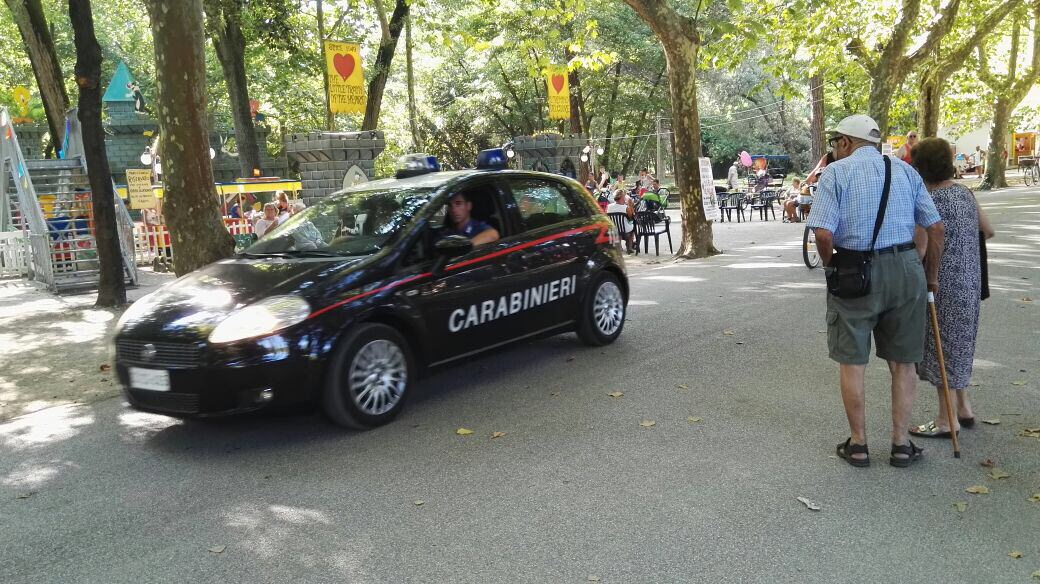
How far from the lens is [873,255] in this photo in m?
4.46

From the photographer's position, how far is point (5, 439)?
596 cm

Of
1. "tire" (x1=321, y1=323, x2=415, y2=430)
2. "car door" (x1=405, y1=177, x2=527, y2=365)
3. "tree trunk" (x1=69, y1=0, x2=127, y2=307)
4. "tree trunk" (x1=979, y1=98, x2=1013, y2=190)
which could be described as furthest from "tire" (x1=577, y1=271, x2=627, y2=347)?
"tree trunk" (x1=979, y1=98, x2=1013, y2=190)

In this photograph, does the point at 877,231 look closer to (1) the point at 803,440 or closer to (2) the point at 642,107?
(1) the point at 803,440

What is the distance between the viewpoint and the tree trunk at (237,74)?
2031 centimetres

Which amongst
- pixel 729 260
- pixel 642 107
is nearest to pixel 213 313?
pixel 729 260

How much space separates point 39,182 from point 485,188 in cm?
1466

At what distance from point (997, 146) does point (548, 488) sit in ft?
122

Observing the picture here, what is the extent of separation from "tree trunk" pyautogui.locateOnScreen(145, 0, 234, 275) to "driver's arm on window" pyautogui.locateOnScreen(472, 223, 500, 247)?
3750 mm

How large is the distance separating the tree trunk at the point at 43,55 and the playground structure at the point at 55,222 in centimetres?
88

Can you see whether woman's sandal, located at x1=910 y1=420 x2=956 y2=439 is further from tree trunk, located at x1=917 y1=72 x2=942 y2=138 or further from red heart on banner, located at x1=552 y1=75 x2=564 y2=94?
tree trunk, located at x1=917 y1=72 x2=942 y2=138

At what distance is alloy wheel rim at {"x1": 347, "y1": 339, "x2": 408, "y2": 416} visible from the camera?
548cm

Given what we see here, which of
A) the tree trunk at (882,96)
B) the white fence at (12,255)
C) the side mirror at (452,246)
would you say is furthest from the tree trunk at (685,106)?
the white fence at (12,255)

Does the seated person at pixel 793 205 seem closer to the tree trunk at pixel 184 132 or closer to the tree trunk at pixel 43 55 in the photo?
the tree trunk at pixel 184 132

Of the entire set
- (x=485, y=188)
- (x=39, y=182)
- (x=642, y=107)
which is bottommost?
(x=485, y=188)
